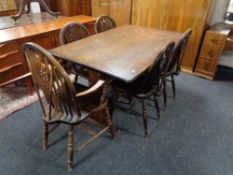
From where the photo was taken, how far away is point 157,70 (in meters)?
1.49

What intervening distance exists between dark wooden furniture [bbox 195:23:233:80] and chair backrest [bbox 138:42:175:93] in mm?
1316

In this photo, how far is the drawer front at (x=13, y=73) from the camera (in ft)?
6.46

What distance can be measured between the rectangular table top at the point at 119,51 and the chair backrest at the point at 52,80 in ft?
0.94

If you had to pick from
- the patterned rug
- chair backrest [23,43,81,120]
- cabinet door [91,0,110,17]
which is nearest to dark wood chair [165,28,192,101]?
chair backrest [23,43,81,120]

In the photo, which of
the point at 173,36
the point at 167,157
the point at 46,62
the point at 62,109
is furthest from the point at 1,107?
the point at 173,36

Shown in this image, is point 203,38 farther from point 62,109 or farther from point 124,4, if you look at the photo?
point 62,109

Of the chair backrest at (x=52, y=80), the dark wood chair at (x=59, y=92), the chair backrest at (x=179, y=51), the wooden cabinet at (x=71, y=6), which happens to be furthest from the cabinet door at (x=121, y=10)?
Answer: the chair backrest at (x=52, y=80)

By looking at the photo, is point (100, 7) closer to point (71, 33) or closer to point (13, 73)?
point (71, 33)

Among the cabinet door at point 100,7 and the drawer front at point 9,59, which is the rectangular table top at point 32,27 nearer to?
the drawer front at point 9,59

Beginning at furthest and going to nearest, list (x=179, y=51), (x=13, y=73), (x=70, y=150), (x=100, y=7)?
(x=100, y=7) < (x=13, y=73) < (x=179, y=51) < (x=70, y=150)

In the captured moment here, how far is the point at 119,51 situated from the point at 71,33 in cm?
64

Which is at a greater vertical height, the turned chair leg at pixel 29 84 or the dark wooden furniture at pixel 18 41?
the dark wooden furniture at pixel 18 41

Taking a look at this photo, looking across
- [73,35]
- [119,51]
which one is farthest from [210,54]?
[73,35]

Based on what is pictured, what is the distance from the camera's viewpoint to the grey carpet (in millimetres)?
1447
